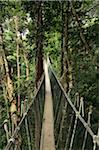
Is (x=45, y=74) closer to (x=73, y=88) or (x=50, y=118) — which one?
(x=73, y=88)

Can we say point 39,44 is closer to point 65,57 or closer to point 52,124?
point 65,57

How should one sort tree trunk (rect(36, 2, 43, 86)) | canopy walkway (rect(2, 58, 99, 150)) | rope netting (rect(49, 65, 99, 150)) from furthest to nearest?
1. tree trunk (rect(36, 2, 43, 86))
2. canopy walkway (rect(2, 58, 99, 150))
3. rope netting (rect(49, 65, 99, 150))

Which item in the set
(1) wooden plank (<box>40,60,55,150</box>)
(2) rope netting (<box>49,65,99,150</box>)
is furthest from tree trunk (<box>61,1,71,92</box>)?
(1) wooden plank (<box>40,60,55,150</box>)

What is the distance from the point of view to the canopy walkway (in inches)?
75.1

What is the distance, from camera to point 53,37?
3494 mm

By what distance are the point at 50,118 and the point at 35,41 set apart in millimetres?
840

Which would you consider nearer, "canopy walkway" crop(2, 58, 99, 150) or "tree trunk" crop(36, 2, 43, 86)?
"canopy walkway" crop(2, 58, 99, 150)

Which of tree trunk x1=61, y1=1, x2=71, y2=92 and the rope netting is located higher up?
tree trunk x1=61, y1=1, x2=71, y2=92

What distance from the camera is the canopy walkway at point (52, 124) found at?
1.91m

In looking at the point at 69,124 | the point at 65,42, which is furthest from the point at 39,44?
the point at 69,124

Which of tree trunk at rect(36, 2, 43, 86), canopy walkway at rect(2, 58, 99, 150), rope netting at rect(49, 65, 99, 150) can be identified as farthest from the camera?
tree trunk at rect(36, 2, 43, 86)

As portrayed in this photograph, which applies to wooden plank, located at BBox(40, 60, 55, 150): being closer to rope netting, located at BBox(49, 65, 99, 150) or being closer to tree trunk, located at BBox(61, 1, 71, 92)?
rope netting, located at BBox(49, 65, 99, 150)

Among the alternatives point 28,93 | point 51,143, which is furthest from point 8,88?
point 51,143

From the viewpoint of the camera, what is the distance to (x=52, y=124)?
7.11 ft
